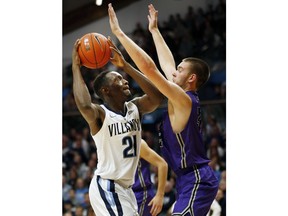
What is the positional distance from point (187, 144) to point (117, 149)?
51 cm

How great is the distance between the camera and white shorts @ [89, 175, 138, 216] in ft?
14.3

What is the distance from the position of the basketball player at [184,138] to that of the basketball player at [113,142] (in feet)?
0.80

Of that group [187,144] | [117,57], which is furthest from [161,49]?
[187,144]

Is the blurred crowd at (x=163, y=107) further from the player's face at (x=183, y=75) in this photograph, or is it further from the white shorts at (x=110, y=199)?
the white shorts at (x=110, y=199)

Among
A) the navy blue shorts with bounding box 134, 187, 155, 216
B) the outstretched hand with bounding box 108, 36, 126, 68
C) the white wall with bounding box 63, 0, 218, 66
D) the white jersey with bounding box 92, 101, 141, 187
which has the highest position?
the white wall with bounding box 63, 0, 218, 66

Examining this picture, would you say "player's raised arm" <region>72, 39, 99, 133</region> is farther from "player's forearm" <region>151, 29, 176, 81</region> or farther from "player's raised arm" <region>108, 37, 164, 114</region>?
"player's forearm" <region>151, 29, 176, 81</region>

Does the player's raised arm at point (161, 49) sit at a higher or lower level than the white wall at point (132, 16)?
lower

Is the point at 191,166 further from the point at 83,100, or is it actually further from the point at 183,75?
the point at 83,100

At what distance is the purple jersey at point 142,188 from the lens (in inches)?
241

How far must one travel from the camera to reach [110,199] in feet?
14.4

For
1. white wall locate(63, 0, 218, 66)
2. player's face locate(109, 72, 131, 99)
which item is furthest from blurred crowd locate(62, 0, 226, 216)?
player's face locate(109, 72, 131, 99)
